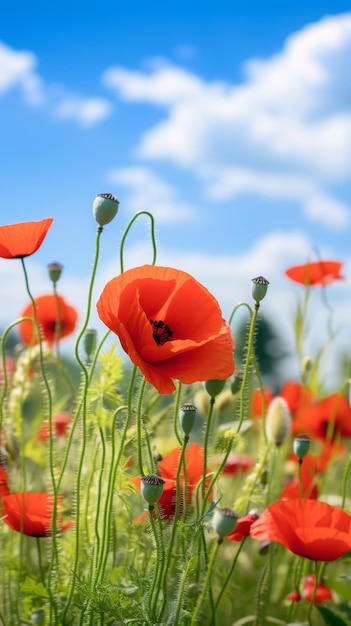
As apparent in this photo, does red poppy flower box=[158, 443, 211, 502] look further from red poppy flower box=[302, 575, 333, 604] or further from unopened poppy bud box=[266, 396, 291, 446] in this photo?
red poppy flower box=[302, 575, 333, 604]

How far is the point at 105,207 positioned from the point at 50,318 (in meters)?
1.18

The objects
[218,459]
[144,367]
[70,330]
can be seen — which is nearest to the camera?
[144,367]

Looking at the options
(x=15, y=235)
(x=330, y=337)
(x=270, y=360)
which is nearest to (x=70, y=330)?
(x=330, y=337)

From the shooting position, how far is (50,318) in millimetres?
2158

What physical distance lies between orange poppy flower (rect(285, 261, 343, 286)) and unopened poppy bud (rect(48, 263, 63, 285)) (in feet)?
2.40

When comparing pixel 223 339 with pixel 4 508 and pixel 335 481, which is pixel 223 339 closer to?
pixel 4 508

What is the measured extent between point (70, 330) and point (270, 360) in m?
13.5

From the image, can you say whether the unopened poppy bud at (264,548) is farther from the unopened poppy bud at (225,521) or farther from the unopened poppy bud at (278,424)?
the unopened poppy bud at (225,521)

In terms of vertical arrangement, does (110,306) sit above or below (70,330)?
below

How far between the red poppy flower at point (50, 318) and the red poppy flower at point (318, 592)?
0.79 m

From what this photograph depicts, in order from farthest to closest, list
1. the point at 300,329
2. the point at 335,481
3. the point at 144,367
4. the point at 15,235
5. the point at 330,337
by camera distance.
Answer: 1. the point at 335,481
2. the point at 330,337
3. the point at 300,329
4. the point at 15,235
5. the point at 144,367

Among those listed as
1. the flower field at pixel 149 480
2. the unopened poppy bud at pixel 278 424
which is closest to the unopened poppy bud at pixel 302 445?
the flower field at pixel 149 480

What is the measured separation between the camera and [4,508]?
50.3 inches

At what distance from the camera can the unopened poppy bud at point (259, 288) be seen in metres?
1.05
